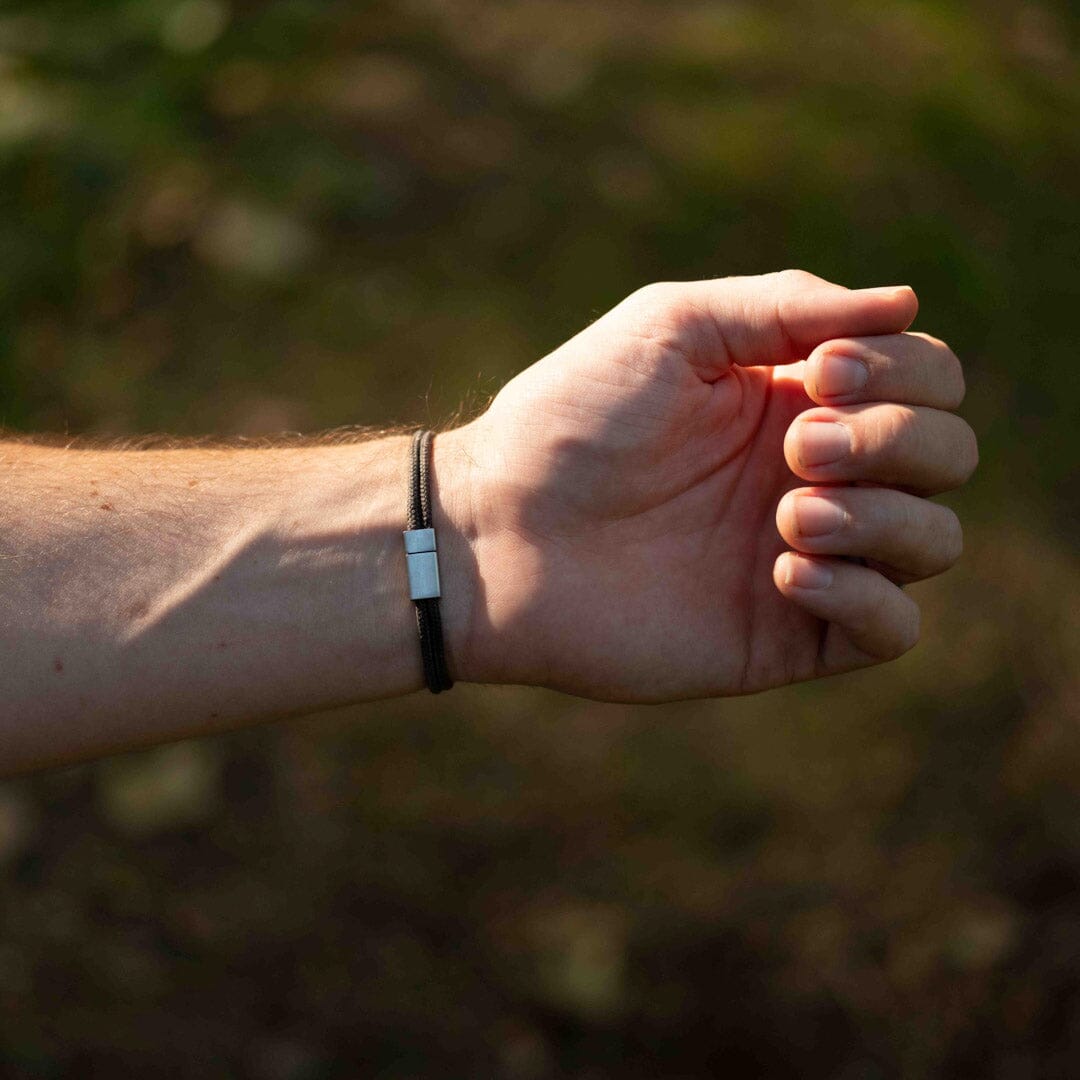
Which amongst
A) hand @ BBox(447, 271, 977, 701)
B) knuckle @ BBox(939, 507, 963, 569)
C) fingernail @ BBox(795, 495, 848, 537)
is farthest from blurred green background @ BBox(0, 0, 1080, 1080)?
fingernail @ BBox(795, 495, 848, 537)

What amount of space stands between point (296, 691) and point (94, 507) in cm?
42

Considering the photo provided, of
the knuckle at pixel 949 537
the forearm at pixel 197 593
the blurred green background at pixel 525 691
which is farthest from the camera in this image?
the blurred green background at pixel 525 691

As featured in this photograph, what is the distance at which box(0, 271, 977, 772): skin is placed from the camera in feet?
5.22

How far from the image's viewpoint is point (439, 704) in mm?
3045

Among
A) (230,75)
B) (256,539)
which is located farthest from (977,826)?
(230,75)

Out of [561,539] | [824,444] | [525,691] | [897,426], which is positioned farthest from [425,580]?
[525,691]

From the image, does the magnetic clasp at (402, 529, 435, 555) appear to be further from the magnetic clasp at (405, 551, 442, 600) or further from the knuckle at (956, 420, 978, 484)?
the knuckle at (956, 420, 978, 484)

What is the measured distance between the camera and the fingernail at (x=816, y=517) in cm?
158

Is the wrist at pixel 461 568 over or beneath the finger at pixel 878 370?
beneath

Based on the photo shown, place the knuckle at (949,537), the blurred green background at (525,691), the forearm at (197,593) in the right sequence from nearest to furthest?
the forearm at (197,593) → the knuckle at (949,537) → the blurred green background at (525,691)

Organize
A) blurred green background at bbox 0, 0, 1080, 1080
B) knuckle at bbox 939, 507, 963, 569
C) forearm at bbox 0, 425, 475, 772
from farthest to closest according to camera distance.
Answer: blurred green background at bbox 0, 0, 1080, 1080, knuckle at bbox 939, 507, 963, 569, forearm at bbox 0, 425, 475, 772

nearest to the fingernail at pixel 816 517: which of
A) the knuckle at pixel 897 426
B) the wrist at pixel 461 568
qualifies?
the knuckle at pixel 897 426

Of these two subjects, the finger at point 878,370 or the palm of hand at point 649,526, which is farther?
the palm of hand at point 649,526

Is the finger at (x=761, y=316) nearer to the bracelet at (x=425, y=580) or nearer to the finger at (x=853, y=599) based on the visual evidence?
the finger at (x=853, y=599)
